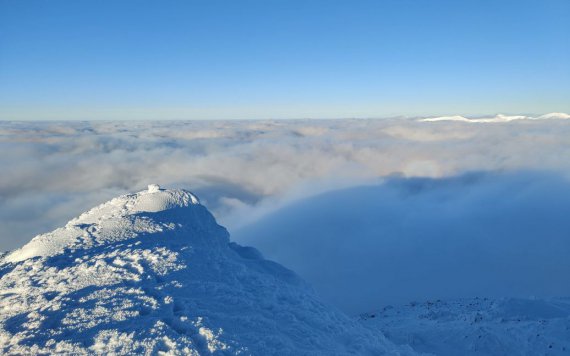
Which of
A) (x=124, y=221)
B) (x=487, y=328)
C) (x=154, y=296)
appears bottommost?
(x=487, y=328)

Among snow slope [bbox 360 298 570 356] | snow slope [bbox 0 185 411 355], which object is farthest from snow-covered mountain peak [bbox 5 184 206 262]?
snow slope [bbox 360 298 570 356]

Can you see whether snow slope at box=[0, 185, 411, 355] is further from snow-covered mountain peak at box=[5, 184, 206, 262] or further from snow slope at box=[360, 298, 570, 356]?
snow slope at box=[360, 298, 570, 356]

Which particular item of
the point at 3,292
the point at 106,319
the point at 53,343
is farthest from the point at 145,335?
the point at 3,292

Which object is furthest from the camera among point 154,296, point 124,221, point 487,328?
point 487,328

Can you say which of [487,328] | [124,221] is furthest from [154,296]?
[487,328]

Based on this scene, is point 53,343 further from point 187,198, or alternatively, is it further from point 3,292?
point 187,198

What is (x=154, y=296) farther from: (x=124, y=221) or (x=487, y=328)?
(x=487, y=328)

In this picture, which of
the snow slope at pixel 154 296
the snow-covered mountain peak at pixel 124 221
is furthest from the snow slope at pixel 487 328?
the snow-covered mountain peak at pixel 124 221

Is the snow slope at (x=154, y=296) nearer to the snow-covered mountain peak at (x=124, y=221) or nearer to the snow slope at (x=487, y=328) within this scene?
the snow-covered mountain peak at (x=124, y=221)
